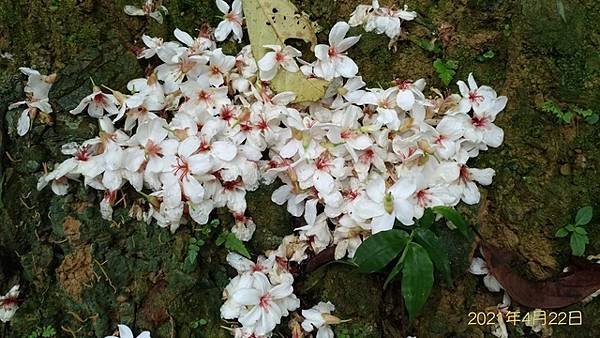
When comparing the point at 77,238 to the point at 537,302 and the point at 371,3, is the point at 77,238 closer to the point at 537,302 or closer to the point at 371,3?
the point at 371,3

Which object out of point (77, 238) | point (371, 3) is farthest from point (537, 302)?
point (77, 238)

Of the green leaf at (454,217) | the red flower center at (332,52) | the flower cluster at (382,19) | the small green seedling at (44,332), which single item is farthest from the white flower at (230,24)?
the small green seedling at (44,332)

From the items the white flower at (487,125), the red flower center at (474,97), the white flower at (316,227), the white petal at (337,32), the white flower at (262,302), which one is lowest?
the white flower at (262,302)

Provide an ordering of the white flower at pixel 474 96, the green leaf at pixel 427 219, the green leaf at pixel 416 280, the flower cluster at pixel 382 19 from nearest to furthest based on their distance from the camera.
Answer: the green leaf at pixel 416 280
the green leaf at pixel 427 219
the white flower at pixel 474 96
the flower cluster at pixel 382 19

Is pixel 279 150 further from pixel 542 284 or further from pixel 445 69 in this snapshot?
pixel 542 284

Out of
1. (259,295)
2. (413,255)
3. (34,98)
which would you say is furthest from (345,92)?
(34,98)

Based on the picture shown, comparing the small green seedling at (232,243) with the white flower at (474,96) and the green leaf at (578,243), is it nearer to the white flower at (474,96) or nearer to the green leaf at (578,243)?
the white flower at (474,96)
